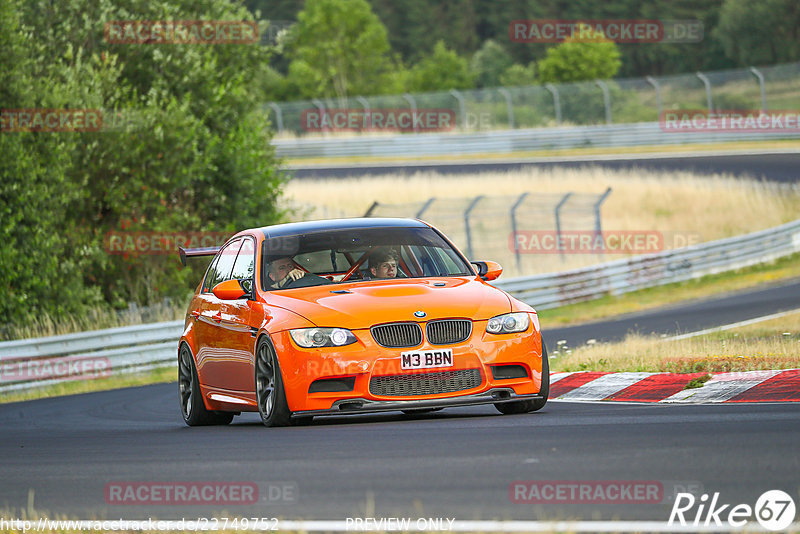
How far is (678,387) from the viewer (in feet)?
34.7

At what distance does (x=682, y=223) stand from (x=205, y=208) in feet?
A: 52.1

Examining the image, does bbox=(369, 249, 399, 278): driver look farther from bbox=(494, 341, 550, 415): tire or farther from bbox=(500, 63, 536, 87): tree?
bbox=(500, 63, 536, 87): tree

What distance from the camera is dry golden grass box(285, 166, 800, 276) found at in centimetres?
3738

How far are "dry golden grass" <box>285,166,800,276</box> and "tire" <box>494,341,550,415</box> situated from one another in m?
22.9

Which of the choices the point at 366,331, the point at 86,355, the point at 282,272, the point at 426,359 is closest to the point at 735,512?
the point at 426,359

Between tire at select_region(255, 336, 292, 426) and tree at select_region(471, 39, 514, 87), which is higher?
tire at select_region(255, 336, 292, 426)

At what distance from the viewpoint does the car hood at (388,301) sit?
9211mm

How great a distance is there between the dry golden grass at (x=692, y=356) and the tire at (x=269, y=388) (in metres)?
3.82

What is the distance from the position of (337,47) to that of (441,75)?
842cm

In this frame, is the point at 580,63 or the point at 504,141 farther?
the point at 580,63

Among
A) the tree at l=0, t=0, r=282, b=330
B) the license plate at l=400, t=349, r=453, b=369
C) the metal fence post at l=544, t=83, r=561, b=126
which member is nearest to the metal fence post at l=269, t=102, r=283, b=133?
the metal fence post at l=544, t=83, r=561, b=126

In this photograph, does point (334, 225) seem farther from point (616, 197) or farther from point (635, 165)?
point (635, 165)

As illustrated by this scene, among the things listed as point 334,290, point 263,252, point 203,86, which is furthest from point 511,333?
point 203,86

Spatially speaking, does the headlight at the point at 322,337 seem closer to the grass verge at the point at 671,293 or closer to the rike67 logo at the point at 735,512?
the rike67 logo at the point at 735,512
